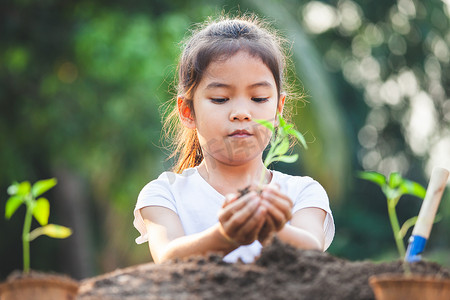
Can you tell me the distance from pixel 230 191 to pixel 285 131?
39.7 inches

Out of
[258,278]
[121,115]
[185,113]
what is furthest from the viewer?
[121,115]

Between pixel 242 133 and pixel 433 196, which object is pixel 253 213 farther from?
pixel 242 133

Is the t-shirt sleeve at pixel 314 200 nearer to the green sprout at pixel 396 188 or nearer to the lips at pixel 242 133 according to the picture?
the lips at pixel 242 133

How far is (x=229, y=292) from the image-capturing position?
6.21 feet

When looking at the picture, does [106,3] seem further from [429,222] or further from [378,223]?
[429,222]

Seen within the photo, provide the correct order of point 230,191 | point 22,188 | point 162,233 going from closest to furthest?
1. point 22,188
2. point 162,233
3. point 230,191

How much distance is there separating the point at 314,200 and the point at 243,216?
1014mm

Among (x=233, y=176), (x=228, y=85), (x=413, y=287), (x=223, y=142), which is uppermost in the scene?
(x=228, y=85)

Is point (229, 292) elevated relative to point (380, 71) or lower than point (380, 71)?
lower

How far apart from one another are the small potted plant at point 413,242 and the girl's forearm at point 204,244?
1.69 ft

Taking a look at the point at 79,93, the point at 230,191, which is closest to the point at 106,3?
the point at 79,93

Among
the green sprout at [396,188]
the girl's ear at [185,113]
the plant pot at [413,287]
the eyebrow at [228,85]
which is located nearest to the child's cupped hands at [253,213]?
the green sprout at [396,188]

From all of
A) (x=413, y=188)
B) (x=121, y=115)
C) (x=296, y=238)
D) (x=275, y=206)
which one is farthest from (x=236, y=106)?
(x=121, y=115)

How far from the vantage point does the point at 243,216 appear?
6.93 ft
